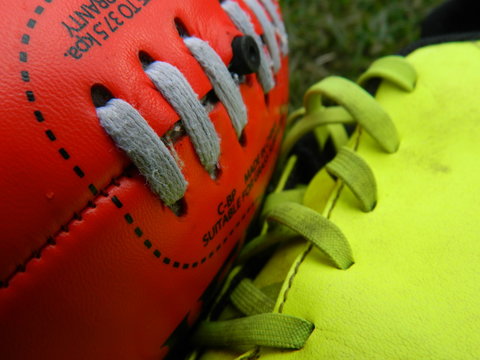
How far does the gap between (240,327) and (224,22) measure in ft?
1.34

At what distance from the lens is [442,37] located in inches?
37.8

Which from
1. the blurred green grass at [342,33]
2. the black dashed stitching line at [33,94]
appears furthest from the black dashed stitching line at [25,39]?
the blurred green grass at [342,33]

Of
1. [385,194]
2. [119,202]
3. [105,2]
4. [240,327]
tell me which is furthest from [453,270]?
[105,2]

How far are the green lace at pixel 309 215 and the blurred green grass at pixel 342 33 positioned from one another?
398 mm

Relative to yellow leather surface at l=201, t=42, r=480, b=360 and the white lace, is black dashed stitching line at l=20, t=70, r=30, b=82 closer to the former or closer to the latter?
the white lace

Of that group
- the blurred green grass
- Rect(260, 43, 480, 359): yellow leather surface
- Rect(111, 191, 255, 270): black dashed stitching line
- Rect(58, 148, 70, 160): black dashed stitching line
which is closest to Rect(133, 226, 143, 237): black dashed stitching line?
Rect(111, 191, 255, 270): black dashed stitching line

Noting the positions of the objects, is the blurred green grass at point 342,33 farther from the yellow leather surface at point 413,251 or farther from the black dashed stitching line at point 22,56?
the black dashed stitching line at point 22,56

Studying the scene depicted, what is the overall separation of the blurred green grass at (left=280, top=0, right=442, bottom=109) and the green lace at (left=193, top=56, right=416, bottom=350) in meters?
0.40

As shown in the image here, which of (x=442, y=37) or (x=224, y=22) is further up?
(x=224, y=22)

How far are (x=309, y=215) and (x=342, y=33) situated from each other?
79cm

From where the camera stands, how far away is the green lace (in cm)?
68

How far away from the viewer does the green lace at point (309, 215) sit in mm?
681

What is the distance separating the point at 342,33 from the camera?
139cm

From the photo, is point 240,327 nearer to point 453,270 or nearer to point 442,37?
point 453,270
